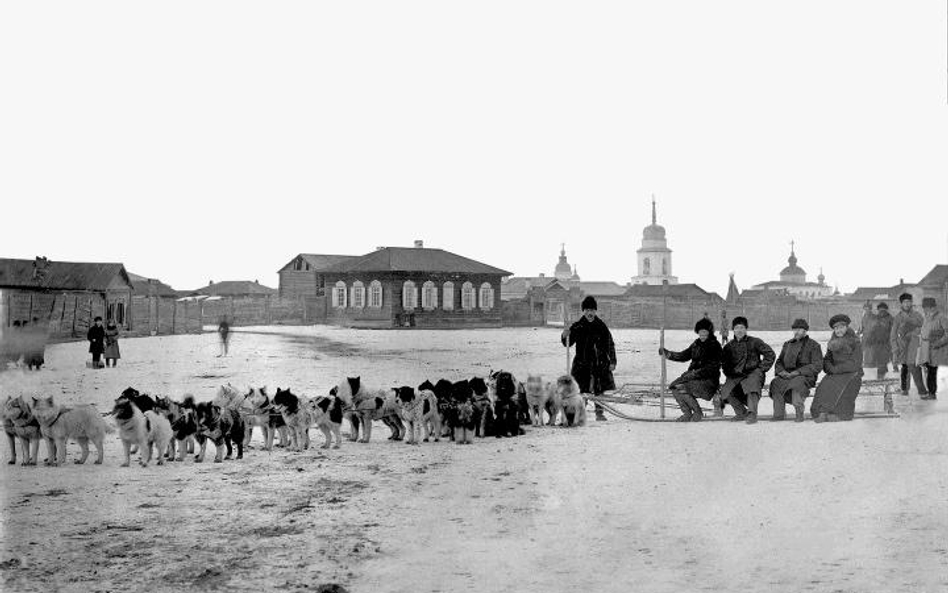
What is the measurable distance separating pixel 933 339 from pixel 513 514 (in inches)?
398

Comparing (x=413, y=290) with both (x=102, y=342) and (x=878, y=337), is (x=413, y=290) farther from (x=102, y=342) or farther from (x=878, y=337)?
(x=102, y=342)

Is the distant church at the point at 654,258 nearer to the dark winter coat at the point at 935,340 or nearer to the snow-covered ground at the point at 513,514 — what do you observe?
the dark winter coat at the point at 935,340

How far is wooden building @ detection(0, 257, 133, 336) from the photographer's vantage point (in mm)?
10039

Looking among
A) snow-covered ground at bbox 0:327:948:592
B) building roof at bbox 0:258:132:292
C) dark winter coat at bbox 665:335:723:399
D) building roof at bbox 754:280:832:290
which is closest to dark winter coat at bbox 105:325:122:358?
snow-covered ground at bbox 0:327:948:592

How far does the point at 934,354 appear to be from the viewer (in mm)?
14828

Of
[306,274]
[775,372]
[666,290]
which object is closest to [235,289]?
[306,274]

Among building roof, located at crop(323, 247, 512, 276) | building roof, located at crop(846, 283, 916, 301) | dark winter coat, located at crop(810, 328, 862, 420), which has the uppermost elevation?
building roof, located at crop(323, 247, 512, 276)

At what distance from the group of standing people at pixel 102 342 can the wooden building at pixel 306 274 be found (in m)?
2.56

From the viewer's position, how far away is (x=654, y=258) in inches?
1129

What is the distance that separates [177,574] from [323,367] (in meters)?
10.9

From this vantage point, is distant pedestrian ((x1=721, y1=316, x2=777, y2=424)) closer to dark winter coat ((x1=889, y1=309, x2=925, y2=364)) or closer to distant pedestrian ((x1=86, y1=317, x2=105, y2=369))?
dark winter coat ((x1=889, y1=309, x2=925, y2=364))

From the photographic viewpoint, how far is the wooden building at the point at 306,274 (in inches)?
582

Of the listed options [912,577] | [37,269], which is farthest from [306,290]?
[912,577]

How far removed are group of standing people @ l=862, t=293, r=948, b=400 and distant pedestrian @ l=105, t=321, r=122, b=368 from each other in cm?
1220
